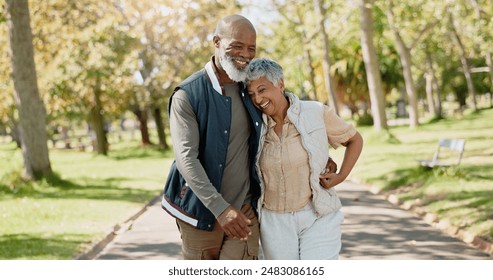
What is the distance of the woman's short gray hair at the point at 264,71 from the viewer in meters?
4.01

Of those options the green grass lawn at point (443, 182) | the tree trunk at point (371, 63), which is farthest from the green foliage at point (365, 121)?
the green grass lawn at point (443, 182)

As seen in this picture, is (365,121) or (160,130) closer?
(160,130)

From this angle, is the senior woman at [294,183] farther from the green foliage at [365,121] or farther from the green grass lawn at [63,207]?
the green foliage at [365,121]

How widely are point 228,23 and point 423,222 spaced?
6.47 meters

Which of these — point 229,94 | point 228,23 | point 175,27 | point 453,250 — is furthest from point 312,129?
point 175,27

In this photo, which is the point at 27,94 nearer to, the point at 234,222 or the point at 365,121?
the point at 234,222

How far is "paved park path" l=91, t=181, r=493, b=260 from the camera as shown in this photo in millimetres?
7680

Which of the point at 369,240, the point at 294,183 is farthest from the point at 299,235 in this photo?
the point at 369,240

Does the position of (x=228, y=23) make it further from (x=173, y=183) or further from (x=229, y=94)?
(x=173, y=183)

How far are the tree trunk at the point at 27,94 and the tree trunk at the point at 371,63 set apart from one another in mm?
11602

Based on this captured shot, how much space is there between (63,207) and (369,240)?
20.4 feet

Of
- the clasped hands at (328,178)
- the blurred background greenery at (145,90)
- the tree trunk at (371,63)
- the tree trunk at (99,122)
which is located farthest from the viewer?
the tree trunk at (99,122)

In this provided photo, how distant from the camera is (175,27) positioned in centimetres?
3028

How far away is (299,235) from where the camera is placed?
425 cm
